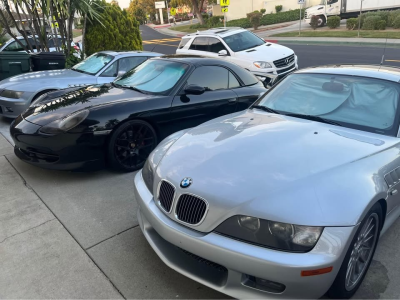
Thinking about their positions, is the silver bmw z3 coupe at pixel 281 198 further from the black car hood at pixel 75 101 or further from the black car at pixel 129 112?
the black car hood at pixel 75 101

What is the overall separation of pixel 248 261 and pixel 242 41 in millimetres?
9864

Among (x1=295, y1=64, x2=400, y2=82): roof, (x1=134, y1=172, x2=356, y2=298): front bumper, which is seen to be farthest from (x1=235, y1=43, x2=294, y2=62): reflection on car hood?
(x1=134, y1=172, x2=356, y2=298): front bumper

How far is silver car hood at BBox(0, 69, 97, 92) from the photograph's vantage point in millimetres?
6449

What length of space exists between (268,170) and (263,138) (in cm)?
53

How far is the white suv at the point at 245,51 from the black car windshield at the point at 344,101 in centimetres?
574

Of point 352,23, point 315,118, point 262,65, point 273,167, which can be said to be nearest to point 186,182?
point 273,167

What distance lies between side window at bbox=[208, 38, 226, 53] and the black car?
5647 mm

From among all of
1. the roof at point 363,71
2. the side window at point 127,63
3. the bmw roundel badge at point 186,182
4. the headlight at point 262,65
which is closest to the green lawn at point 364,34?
the headlight at point 262,65

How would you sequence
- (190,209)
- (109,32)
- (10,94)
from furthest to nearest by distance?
(109,32) → (10,94) → (190,209)

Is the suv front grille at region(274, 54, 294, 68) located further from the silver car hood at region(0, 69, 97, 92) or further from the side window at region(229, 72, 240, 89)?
the silver car hood at region(0, 69, 97, 92)

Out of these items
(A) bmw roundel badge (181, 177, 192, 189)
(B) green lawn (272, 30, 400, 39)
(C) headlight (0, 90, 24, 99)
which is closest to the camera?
(A) bmw roundel badge (181, 177, 192, 189)

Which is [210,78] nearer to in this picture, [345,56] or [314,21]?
[345,56]

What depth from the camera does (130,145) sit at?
445cm

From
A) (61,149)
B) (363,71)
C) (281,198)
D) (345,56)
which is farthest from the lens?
(345,56)
